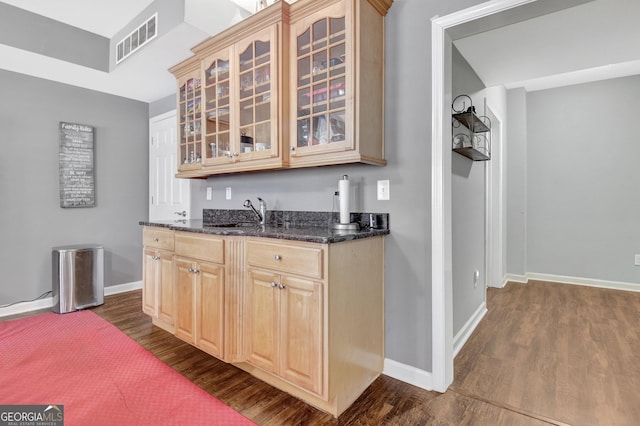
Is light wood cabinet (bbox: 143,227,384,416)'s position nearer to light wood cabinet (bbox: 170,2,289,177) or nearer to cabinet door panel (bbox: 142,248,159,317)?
cabinet door panel (bbox: 142,248,159,317)

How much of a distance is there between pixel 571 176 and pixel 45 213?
6.42 m

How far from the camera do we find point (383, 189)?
199 centimetres

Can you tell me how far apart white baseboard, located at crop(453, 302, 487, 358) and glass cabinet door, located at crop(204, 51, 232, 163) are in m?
2.20

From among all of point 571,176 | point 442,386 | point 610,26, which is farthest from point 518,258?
point 442,386

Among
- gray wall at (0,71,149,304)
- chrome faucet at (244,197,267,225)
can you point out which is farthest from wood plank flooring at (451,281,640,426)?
gray wall at (0,71,149,304)

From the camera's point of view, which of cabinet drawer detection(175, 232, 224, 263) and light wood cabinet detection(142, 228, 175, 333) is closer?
cabinet drawer detection(175, 232, 224, 263)

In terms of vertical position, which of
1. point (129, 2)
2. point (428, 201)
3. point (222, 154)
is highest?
point (129, 2)

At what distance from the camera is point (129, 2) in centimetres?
265

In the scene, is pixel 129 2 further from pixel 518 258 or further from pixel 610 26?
pixel 518 258

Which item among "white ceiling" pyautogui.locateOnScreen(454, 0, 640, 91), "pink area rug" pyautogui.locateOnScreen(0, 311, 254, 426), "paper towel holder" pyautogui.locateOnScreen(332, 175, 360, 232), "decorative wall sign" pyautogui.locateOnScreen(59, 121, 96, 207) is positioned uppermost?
"white ceiling" pyautogui.locateOnScreen(454, 0, 640, 91)

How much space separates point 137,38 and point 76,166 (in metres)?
1.65

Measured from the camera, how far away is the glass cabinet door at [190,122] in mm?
2744

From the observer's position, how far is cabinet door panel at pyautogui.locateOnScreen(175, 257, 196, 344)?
2189mm

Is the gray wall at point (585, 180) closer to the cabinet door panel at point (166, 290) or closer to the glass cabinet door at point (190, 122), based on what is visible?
the glass cabinet door at point (190, 122)
